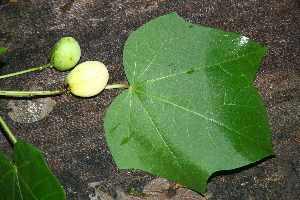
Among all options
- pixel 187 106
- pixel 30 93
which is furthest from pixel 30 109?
pixel 187 106

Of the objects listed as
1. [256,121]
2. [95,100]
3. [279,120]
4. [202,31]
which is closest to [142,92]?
[95,100]

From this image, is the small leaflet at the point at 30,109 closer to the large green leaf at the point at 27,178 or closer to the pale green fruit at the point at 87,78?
the pale green fruit at the point at 87,78

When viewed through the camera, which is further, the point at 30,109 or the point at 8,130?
the point at 30,109

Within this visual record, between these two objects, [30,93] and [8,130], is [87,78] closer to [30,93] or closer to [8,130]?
→ [30,93]

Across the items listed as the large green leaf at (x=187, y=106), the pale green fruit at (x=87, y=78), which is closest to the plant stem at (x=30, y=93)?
the pale green fruit at (x=87, y=78)

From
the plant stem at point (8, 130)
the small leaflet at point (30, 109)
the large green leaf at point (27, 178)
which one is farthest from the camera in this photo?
the small leaflet at point (30, 109)

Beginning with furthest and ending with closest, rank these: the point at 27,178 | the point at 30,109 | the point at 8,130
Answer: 1. the point at 30,109
2. the point at 8,130
3. the point at 27,178
